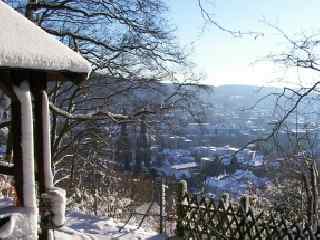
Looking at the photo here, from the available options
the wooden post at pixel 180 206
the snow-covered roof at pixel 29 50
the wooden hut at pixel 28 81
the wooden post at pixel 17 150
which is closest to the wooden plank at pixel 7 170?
the wooden hut at pixel 28 81

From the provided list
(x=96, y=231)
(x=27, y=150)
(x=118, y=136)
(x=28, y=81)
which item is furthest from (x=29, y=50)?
(x=118, y=136)

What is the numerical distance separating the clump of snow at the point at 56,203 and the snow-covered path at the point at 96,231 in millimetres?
3291

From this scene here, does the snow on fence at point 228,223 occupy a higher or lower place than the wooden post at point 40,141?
lower

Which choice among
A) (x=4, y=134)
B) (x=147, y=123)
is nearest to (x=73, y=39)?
(x=147, y=123)

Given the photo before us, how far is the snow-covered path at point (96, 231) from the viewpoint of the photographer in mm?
8555

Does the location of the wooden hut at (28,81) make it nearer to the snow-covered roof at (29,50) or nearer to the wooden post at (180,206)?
the snow-covered roof at (29,50)

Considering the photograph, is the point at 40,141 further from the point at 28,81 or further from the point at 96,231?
the point at 96,231

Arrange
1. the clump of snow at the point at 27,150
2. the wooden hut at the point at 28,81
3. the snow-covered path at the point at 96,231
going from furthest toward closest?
the snow-covered path at the point at 96,231, the clump of snow at the point at 27,150, the wooden hut at the point at 28,81

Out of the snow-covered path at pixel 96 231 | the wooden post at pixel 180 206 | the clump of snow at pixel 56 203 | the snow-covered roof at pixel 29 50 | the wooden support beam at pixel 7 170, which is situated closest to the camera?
the snow-covered roof at pixel 29 50

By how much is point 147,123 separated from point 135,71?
205 cm

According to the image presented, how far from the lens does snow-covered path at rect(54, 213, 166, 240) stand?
8555 mm

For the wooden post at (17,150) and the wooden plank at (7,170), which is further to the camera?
the wooden plank at (7,170)

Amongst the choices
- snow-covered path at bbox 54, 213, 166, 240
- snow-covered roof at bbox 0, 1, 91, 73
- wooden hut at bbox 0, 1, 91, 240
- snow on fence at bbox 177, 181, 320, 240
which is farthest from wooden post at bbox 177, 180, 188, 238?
snow-covered roof at bbox 0, 1, 91, 73

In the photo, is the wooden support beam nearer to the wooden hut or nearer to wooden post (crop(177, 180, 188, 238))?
the wooden hut
